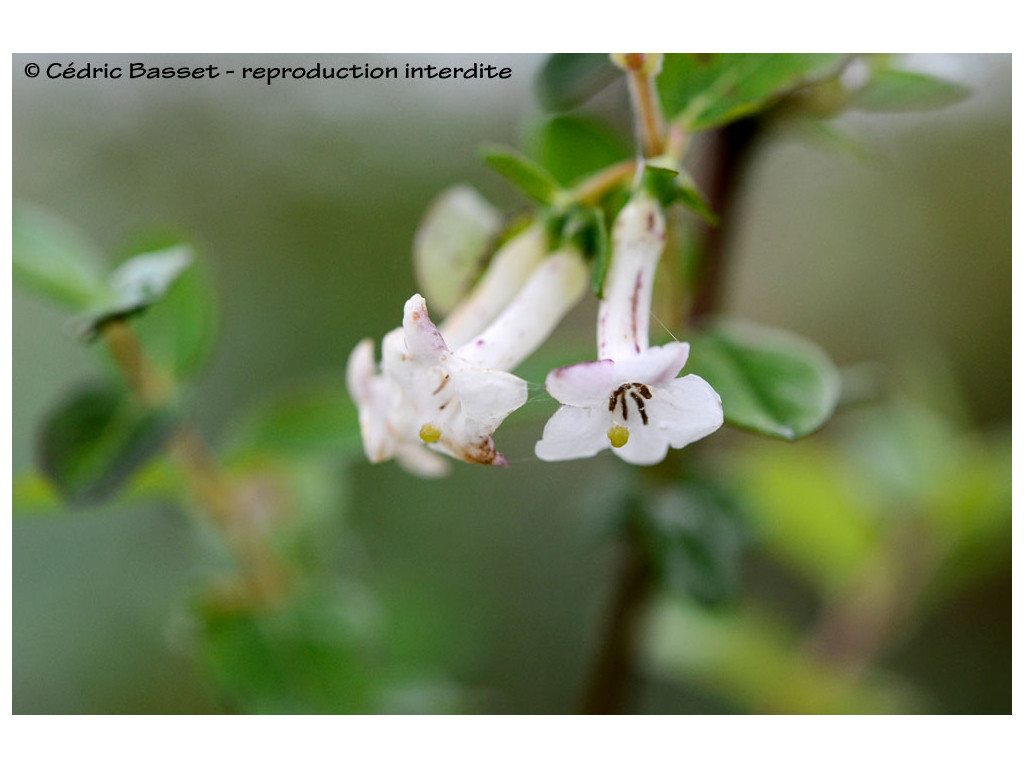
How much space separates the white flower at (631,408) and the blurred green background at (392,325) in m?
0.80

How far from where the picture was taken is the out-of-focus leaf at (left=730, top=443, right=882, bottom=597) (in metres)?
1.28

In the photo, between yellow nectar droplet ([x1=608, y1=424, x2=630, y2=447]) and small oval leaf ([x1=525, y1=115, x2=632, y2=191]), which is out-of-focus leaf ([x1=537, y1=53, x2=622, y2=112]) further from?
yellow nectar droplet ([x1=608, y1=424, x2=630, y2=447])

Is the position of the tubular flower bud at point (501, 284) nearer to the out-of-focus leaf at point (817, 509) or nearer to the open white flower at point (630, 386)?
the open white flower at point (630, 386)

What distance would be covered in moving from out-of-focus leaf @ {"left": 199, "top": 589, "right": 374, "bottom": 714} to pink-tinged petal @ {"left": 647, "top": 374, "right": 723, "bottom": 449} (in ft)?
1.69

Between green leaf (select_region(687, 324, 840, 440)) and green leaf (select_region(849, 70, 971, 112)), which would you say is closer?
green leaf (select_region(687, 324, 840, 440))

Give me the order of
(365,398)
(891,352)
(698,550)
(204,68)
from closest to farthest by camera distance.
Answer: (365,398), (698,550), (204,68), (891,352)

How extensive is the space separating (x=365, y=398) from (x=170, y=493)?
1.51 feet

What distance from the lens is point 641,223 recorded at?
0.59m

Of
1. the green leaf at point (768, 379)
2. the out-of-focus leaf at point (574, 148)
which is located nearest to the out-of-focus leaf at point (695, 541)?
the green leaf at point (768, 379)

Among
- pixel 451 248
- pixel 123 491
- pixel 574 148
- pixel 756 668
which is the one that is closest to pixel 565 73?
pixel 574 148

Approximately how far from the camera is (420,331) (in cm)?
51

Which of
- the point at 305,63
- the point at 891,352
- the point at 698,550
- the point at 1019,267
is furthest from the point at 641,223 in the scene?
the point at 891,352

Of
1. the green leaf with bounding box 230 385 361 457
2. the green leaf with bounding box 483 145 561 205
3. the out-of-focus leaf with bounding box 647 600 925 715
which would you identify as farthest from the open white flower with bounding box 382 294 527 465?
the out-of-focus leaf with bounding box 647 600 925 715

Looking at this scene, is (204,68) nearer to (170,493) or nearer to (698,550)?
(170,493)
